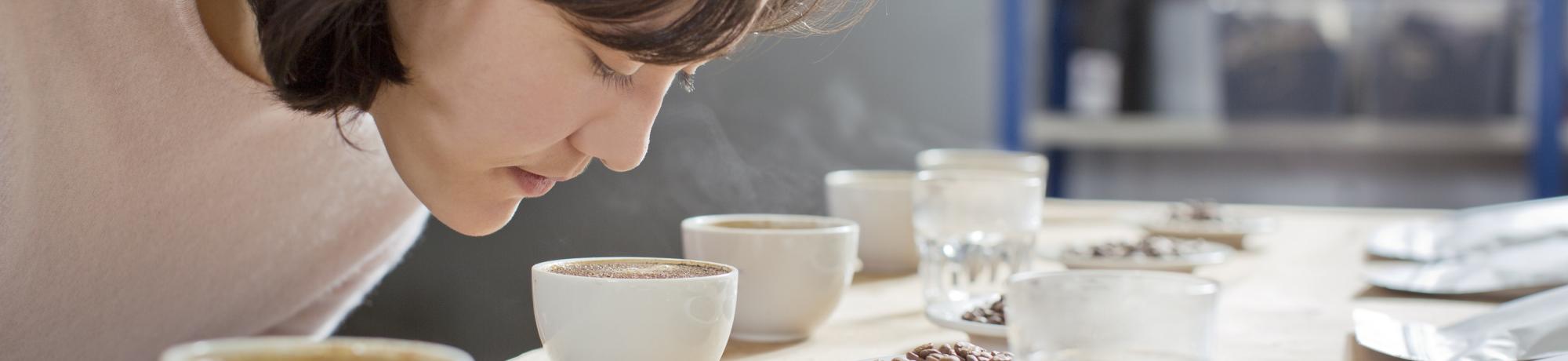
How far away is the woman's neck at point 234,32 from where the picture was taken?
78 centimetres

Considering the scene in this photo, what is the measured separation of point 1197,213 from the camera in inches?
65.2

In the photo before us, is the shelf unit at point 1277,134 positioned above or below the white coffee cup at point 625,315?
below

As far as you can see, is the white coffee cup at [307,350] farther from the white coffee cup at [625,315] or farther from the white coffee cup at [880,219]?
the white coffee cup at [880,219]

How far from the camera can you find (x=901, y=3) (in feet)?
5.99

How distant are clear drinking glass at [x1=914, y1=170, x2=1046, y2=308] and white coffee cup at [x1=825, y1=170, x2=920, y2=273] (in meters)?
0.15

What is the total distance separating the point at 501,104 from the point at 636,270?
0.11 metres

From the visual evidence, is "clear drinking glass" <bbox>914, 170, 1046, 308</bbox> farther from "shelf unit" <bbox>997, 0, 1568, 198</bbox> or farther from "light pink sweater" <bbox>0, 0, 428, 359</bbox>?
"shelf unit" <bbox>997, 0, 1568, 198</bbox>

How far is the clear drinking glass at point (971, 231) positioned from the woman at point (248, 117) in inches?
6.7

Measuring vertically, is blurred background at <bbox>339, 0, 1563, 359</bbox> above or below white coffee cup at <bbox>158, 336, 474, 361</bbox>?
below

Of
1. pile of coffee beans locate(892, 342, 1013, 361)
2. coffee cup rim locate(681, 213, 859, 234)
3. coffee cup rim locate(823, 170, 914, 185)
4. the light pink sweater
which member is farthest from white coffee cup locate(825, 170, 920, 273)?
pile of coffee beans locate(892, 342, 1013, 361)

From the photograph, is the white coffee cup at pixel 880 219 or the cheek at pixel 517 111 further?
the white coffee cup at pixel 880 219

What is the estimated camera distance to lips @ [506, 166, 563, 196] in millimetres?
768

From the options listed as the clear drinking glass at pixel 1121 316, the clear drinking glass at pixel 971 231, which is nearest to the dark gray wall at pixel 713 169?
the clear drinking glass at pixel 971 231

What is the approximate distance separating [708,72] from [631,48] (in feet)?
2.14
